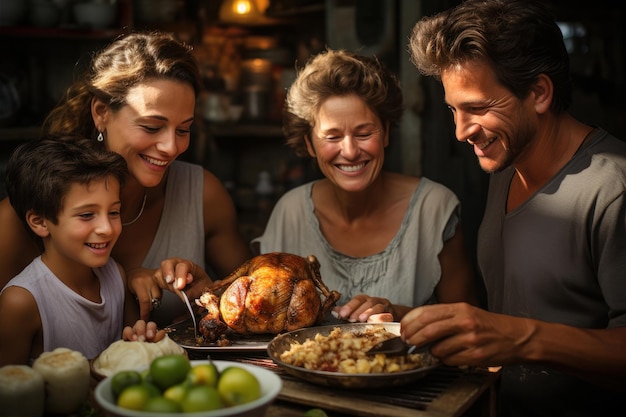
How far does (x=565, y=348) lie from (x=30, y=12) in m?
4.35

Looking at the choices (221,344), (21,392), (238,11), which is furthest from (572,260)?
(238,11)

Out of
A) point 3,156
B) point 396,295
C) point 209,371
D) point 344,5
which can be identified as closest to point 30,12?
point 3,156

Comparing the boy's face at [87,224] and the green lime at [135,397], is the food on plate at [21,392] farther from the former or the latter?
the boy's face at [87,224]

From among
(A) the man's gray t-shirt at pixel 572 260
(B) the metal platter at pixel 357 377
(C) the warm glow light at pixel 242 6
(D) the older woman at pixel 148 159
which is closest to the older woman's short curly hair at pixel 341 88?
(D) the older woman at pixel 148 159

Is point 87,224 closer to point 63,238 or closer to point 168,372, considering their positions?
point 63,238

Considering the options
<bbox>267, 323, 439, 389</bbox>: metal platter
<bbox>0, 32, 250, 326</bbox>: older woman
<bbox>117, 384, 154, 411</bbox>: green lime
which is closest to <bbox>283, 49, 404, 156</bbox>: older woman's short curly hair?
<bbox>0, 32, 250, 326</bbox>: older woman

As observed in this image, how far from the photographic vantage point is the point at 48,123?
327 cm

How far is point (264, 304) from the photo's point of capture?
250 cm

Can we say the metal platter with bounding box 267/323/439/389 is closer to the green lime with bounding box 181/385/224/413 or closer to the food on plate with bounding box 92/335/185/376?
the food on plate with bounding box 92/335/185/376

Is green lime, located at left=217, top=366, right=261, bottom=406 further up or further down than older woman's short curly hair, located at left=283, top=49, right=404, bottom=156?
further down

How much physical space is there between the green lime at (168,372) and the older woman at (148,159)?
103 cm

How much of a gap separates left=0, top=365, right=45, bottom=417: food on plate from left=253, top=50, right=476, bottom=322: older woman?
171 centimetres

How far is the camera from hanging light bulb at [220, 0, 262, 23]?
243 inches

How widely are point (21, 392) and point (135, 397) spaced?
390 mm
